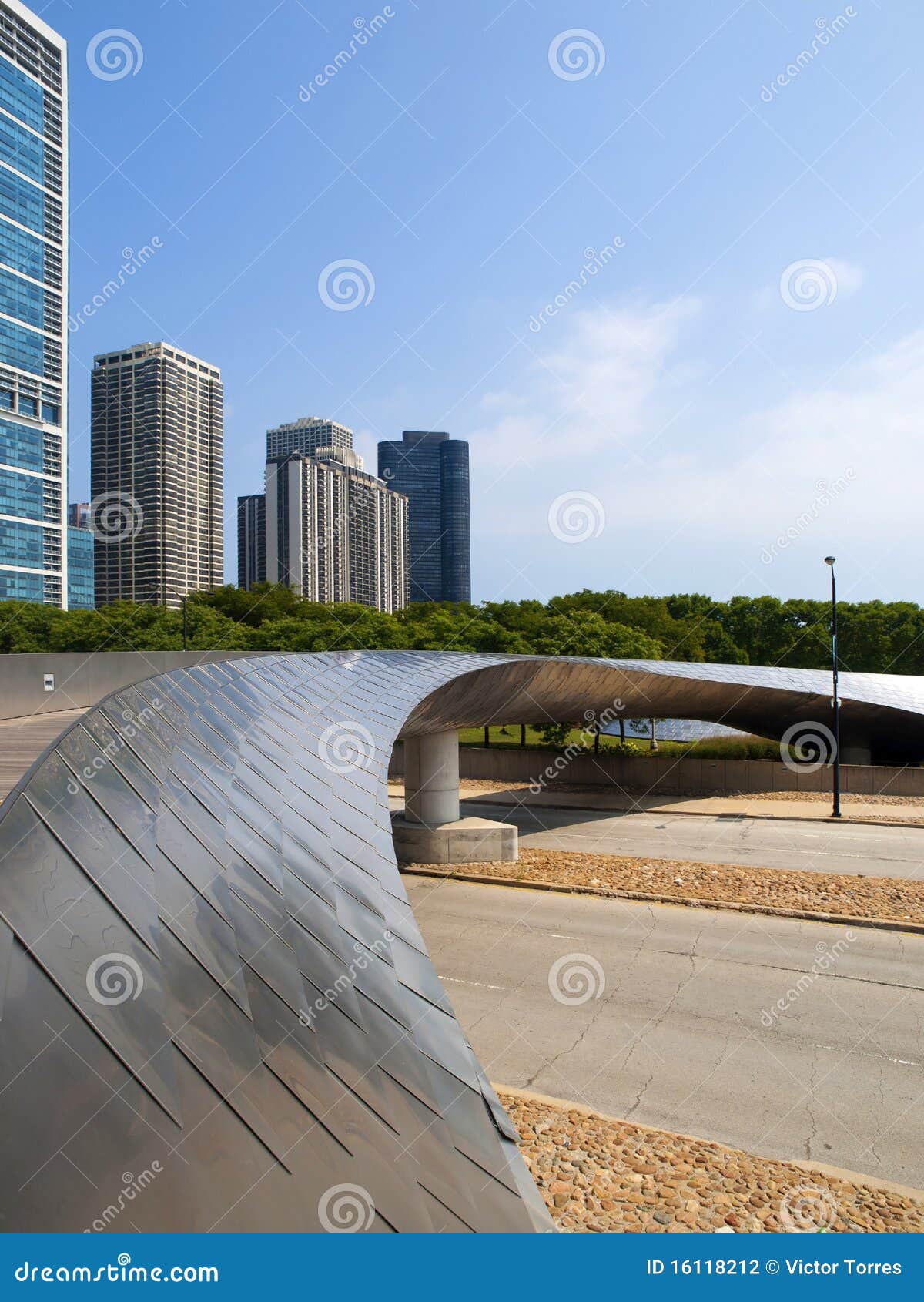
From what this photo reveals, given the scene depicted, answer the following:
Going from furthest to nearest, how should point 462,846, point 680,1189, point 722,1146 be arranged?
point 462,846 < point 722,1146 < point 680,1189

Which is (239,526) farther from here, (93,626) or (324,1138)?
(324,1138)

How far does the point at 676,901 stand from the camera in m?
15.1

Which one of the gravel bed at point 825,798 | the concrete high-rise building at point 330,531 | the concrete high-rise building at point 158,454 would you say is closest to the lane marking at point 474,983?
the gravel bed at point 825,798

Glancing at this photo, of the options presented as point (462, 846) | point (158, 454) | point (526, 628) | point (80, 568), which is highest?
point (158, 454)

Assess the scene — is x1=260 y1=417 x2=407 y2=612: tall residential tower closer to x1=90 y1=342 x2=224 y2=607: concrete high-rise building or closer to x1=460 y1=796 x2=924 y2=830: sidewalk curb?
x1=90 y1=342 x2=224 y2=607: concrete high-rise building

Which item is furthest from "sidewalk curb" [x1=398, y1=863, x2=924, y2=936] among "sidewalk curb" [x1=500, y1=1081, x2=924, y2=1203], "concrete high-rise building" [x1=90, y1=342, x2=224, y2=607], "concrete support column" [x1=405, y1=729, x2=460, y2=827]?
"concrete high-rise building" [x1=90, y1=342, x2=224, y2=607]

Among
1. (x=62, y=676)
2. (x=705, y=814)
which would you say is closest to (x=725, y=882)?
(x=705, y=814)

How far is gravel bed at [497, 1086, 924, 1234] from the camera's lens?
19.2 feet

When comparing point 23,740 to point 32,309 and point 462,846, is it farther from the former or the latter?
point 32,309

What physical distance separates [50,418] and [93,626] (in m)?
40.0

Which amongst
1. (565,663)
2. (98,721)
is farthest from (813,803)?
(98,721)

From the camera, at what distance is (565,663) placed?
19.0 meters

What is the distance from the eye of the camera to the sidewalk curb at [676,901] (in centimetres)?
1334

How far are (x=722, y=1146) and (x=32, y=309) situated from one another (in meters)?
79.5
